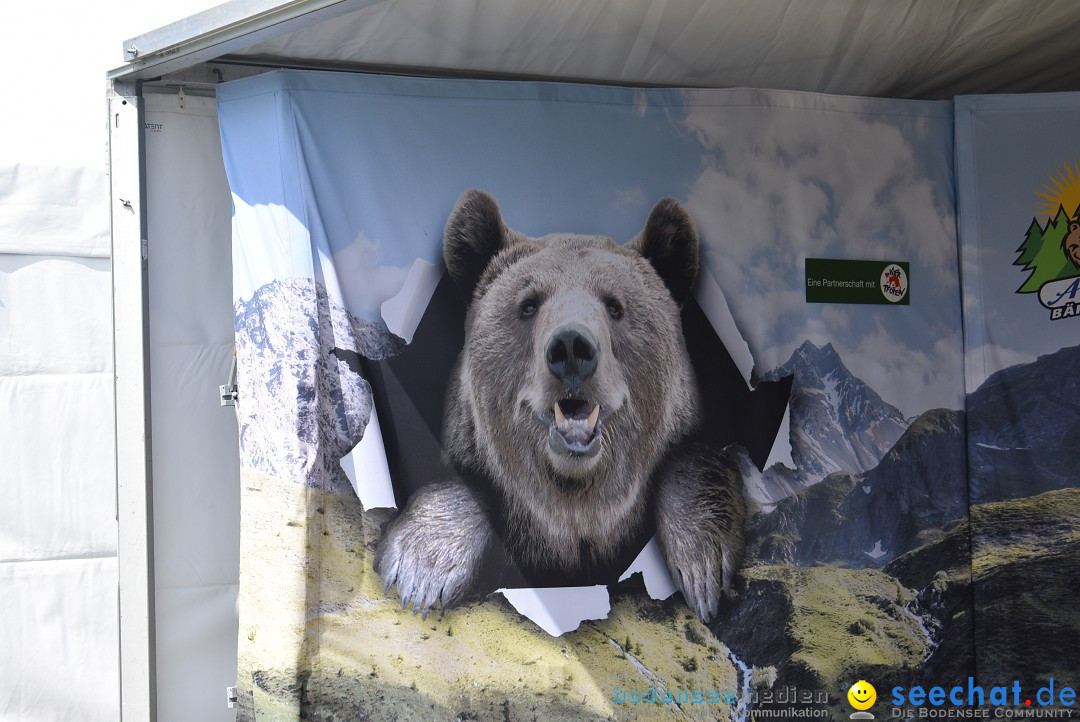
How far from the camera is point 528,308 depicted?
11.1ft

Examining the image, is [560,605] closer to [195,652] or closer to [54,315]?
[195,652]

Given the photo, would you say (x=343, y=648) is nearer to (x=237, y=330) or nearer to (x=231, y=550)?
(x=231, y=550)

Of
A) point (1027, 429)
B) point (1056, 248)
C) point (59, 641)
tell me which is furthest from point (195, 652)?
point (1056, 248)

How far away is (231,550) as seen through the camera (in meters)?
3.25

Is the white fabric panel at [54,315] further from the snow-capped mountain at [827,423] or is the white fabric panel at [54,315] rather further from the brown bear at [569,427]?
the snow-capped mountain at [827,423]

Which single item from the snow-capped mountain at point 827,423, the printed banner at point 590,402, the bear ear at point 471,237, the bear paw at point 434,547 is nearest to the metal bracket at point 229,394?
the printed banner at point 590,402

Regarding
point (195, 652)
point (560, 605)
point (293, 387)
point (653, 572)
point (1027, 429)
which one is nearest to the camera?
point (293, 387)

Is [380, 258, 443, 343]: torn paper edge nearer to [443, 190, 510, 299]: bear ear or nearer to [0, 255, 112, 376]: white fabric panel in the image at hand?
[443, 190, 510, 299]: bear ear

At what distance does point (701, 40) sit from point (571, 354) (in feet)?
3.81

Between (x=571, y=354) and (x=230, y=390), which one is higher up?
(x=571, y=354)

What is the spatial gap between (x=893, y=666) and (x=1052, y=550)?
2.50ft

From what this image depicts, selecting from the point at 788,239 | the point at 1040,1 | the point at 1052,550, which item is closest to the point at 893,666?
the point at 1052,550

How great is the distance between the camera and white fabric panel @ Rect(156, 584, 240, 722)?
124 inches

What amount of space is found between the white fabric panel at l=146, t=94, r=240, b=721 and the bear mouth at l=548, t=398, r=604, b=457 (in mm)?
1097
